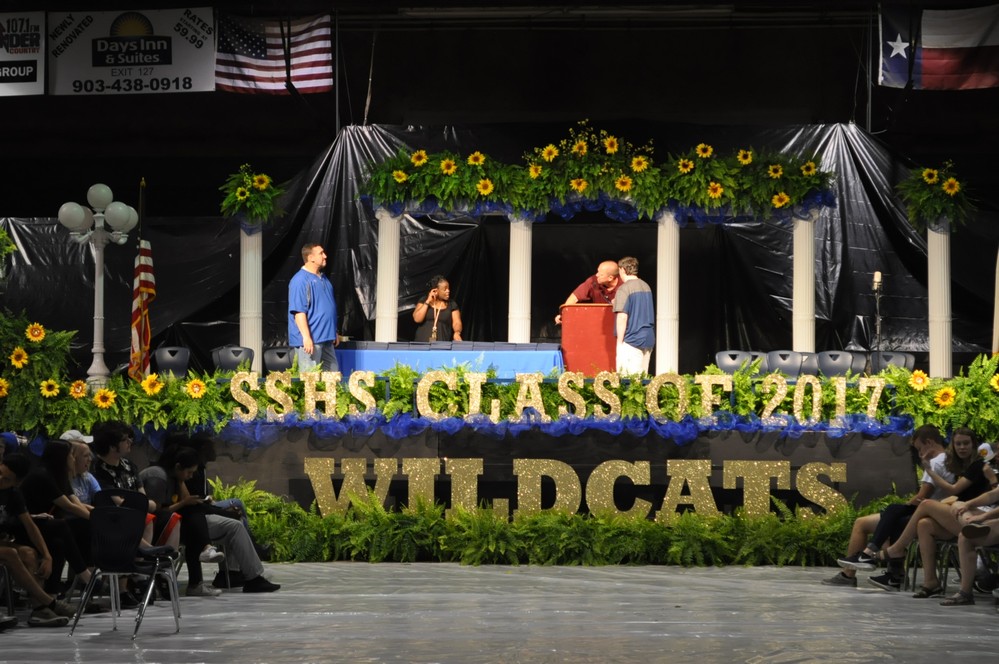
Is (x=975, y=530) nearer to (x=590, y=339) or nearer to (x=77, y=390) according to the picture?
(x=590, y=339)

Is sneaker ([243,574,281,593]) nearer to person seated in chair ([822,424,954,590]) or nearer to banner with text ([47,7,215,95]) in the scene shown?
person seated in chair ([822,424,954,590])

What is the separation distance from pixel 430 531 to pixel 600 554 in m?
1.26

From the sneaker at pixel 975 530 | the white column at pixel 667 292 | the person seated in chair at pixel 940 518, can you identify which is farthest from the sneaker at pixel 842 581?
the white column at pixel 667 292

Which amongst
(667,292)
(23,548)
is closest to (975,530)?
(23,548)

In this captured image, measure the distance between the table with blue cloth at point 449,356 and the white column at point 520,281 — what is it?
4.61 ft

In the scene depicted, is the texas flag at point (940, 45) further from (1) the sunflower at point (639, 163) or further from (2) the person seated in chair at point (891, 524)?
(2) the person seated in chair at point (891, 524)

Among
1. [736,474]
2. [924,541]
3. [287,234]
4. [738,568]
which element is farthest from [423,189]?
[924,541]

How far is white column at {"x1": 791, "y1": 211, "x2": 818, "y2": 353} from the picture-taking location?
14109mm

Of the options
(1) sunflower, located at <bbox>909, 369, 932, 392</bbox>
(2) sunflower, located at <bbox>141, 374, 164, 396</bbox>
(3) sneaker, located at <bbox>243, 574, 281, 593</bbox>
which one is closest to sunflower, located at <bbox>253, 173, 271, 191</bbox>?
(2) sunflower, located at <bbox>141, 374, 164, 396</bbox>

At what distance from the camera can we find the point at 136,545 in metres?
6.78

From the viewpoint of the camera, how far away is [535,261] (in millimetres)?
16438

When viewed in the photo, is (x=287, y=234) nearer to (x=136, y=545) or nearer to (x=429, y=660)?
(x=136, y=545)

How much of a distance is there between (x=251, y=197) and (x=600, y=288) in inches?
140

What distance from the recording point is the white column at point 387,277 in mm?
14172
